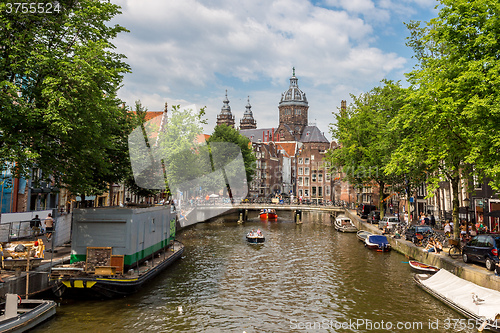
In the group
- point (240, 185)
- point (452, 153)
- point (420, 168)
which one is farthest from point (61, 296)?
point (240, 185)

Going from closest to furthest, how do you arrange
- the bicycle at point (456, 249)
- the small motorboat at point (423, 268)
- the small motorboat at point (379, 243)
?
the small motorboat at point (423, 268), the bicycle at point (456, 249), the small motorboat at point (379, 243)

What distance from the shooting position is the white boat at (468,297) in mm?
15258

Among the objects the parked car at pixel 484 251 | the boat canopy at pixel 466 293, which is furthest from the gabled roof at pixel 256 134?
the boat canopy at pixel 466 293

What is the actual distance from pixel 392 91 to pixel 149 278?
3620 centimetres

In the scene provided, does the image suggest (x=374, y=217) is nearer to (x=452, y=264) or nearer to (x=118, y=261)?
(x=452, y=264)

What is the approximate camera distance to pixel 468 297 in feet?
57.5

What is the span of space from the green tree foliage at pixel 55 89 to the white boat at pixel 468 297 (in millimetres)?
19395

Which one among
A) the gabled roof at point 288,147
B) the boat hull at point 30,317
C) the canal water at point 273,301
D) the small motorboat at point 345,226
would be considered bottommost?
the canal water at point 273,301

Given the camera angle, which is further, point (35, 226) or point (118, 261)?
point (35, 226)

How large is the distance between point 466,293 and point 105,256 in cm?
1827

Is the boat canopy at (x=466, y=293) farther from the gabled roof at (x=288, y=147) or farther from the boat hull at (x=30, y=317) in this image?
the gabled roof at (x=288, y=147)

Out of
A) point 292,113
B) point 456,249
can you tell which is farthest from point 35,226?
point 292,113

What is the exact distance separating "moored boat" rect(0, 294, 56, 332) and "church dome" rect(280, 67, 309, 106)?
155 meters

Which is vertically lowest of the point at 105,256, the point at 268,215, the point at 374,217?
the point at 268,215
